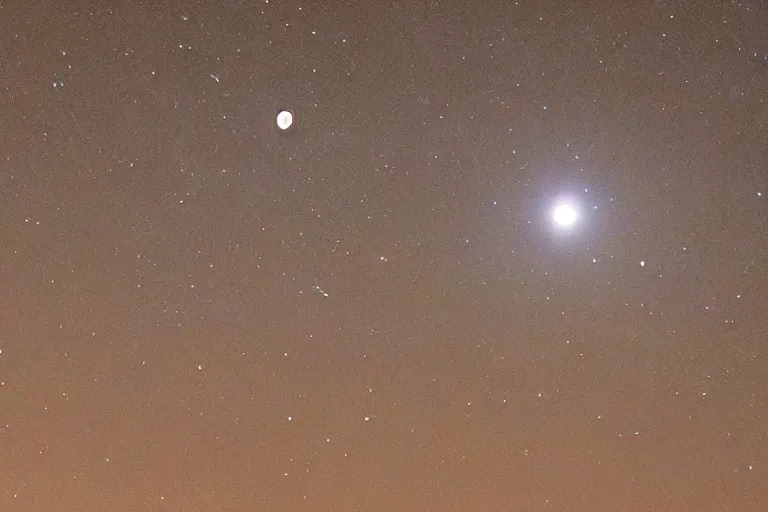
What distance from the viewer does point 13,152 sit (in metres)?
0.45

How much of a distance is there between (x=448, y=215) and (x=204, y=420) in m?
0.20

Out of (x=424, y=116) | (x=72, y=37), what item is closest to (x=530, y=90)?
(x=424, y=116)

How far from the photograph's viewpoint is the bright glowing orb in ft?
1.47

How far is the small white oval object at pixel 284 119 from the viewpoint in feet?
1.47

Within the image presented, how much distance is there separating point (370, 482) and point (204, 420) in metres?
0.11

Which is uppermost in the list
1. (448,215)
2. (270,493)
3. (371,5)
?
(371,5)

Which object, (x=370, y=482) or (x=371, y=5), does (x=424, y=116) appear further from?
(x=370, y=482)

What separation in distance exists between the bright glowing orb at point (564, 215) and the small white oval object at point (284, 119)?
6.7 inches

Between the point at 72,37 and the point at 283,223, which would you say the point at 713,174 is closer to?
the point at 283,223

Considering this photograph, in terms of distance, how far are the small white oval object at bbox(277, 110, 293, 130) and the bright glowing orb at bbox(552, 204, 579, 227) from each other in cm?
17

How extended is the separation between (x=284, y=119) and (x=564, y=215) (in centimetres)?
18

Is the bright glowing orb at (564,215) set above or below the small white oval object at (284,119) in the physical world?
below

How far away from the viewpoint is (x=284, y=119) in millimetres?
447

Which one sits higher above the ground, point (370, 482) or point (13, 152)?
point (13, 152)
